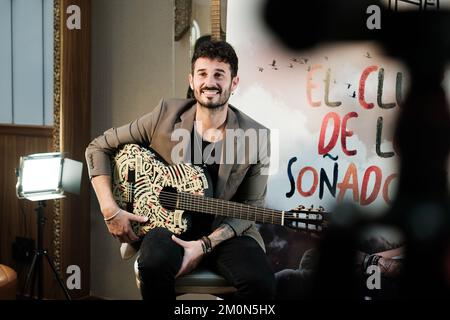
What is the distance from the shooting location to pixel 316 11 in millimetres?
2197

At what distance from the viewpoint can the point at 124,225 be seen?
7.30 feet

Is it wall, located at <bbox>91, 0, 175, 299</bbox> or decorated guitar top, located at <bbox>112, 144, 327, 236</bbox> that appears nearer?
decorated guitar top, located at <bbox>112, 144, 327, 236</bbox>

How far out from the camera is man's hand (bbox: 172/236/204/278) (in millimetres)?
2096

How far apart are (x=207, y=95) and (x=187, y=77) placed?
0.37 meters

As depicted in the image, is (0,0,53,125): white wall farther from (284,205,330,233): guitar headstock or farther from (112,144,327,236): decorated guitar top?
(284,205,330,233): guitar headstock

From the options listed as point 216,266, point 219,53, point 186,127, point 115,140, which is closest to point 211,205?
point 216,266

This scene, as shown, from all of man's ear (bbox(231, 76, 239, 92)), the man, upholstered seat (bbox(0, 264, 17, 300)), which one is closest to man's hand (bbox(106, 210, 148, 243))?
the man

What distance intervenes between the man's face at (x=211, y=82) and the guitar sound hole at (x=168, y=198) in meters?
0.37

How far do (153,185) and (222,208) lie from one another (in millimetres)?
286

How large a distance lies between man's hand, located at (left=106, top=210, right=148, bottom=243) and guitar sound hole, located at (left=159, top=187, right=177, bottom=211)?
98 mm

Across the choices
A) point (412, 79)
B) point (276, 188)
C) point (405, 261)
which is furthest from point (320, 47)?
point (405, 261)

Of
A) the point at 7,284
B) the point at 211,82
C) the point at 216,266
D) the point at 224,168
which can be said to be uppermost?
the point at 211,82

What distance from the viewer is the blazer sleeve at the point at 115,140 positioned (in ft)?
7.47

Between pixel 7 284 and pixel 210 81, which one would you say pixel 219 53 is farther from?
pixel 7 284
